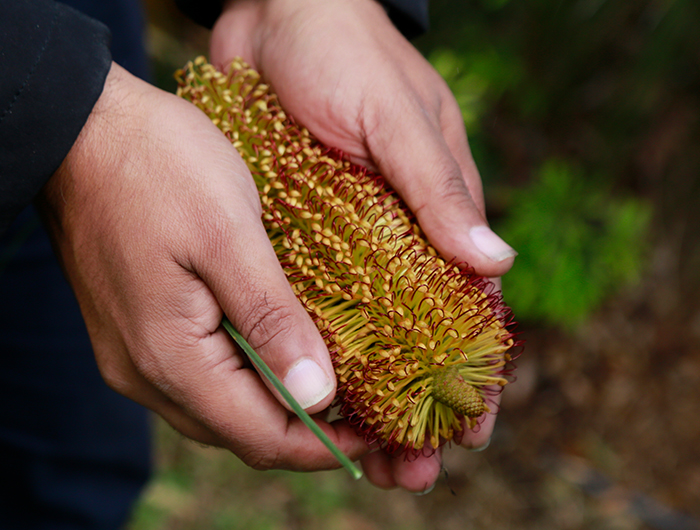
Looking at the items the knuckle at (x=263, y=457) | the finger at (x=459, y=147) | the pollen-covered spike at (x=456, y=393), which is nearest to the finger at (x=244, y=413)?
the knuckle at (x=263, y=457)

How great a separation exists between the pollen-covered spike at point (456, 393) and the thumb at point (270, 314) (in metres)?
0.20

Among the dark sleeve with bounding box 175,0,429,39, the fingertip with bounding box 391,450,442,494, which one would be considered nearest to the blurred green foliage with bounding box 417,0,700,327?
the dark sleeve with bounding box 175,0,429,39

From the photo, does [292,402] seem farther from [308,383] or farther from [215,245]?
[215,245]

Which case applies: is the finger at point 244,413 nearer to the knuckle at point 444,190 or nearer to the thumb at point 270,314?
the thumb at point 270,314

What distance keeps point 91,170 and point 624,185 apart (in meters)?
2.60

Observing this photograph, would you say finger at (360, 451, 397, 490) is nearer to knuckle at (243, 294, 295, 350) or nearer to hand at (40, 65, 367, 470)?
hand at (40, 65, 367, 470)

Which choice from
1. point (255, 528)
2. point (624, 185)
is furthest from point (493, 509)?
point (624, 185)

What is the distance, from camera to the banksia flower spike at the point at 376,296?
0.99 metres

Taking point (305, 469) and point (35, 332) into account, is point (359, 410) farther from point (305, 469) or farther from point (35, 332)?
point (35, 332)

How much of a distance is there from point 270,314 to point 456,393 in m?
0.37

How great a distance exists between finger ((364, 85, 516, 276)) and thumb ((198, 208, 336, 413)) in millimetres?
357

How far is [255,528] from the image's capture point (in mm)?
2512

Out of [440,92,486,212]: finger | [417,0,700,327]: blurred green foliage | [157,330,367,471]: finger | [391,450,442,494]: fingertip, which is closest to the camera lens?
[157,330,367,471]: finger

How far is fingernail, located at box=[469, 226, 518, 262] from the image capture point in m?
1.12
